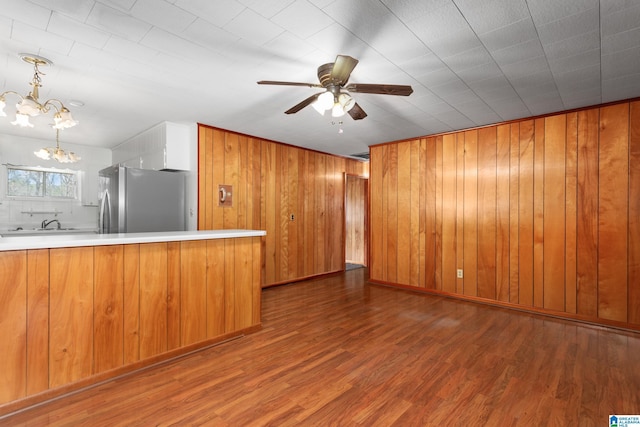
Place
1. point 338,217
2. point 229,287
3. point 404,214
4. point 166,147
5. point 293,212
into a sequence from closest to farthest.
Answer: point 229,287 → point 166,147 → point 404,214 → point 293,212 → point 338,217

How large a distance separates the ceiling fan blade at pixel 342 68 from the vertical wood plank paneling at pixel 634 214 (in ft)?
11.0

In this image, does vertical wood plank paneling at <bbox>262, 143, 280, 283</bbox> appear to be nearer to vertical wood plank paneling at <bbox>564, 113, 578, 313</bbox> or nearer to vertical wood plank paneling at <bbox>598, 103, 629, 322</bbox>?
vertical wood plank paneling at <bbox>564, 113, 578, 313</bbox>

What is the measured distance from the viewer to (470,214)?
427 cm

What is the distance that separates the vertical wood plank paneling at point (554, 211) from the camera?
3.56 metres

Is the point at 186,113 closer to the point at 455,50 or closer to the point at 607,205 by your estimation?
the point at 455,50

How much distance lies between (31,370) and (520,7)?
3734 millimetres

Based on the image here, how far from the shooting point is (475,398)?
1985mm

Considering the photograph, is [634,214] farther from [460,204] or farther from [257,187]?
[257,187]

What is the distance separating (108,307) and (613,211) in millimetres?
4957

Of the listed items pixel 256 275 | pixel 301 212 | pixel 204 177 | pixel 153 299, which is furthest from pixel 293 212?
pixel 153 299

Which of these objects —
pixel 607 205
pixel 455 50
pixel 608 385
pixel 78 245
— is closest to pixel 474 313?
pixel 608 385

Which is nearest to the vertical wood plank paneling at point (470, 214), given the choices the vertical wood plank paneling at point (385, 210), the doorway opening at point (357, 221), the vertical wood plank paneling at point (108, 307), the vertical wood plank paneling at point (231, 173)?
the vertical wood plank paneling at point (385, 210)

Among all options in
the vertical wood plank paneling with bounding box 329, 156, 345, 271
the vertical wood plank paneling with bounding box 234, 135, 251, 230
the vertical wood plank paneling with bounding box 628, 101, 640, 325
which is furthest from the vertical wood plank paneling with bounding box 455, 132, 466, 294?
the vertical wood plank paneling with bounding box 234, 135, 251, 230

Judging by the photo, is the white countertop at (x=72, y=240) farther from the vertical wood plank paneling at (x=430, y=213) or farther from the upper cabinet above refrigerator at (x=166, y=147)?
the vertical wood plank paneling at (x=430, y=213)
